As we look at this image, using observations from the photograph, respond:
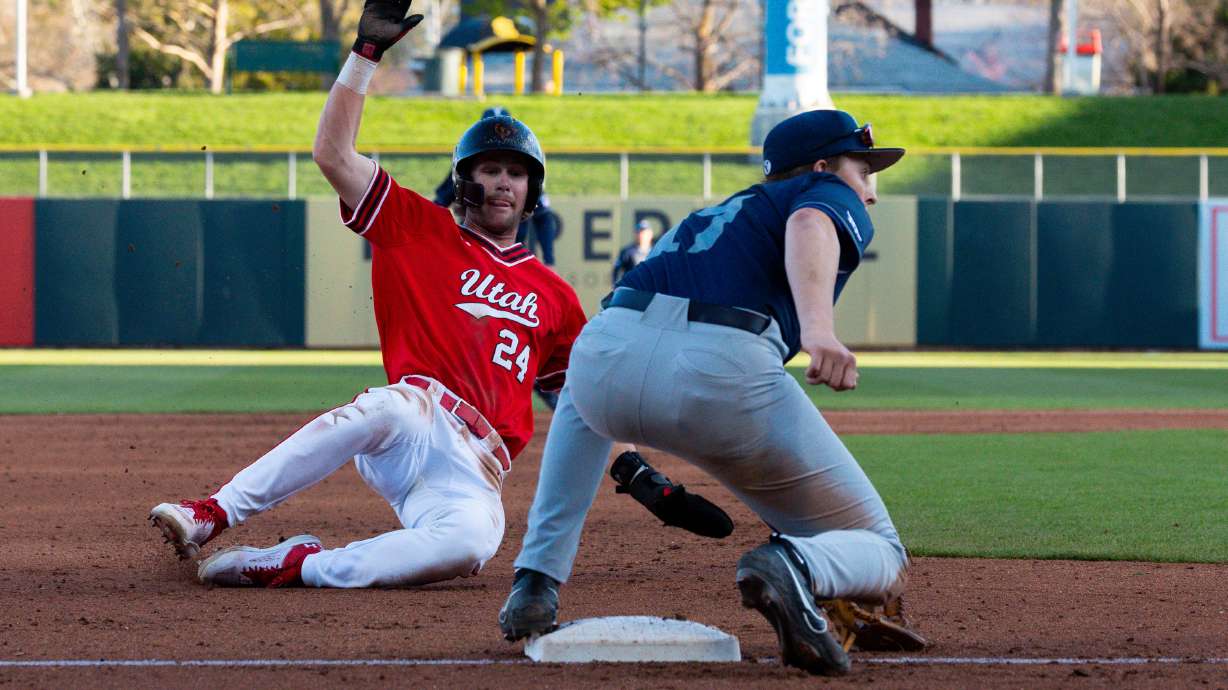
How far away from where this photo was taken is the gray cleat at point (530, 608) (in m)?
4.09

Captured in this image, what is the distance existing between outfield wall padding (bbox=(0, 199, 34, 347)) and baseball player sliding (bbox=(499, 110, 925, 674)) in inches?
744

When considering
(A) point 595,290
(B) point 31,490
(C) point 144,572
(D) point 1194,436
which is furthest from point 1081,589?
(A) point 595,290

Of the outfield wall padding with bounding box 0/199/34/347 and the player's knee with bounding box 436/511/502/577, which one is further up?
the outfield wall padding with bounding box 0/199/34/347

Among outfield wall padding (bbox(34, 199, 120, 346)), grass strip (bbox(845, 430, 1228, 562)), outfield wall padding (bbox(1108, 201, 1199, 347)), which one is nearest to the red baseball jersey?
grass strip (bbox(845, 430, 1228, 562))

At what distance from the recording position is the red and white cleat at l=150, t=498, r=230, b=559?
4.97m

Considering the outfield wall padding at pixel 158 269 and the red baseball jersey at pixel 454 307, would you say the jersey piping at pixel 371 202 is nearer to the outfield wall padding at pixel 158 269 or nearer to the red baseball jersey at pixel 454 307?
the red baseball jersey at pixel 454 307

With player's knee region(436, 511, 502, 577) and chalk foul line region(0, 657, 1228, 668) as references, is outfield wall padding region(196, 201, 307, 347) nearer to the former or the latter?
player's knee region(436, 511, 502, 577)

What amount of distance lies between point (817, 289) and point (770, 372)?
27 centimetres

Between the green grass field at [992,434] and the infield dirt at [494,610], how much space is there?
2.61 ft

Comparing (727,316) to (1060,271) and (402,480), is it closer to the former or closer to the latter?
(402,480)

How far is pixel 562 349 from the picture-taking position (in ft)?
17.9

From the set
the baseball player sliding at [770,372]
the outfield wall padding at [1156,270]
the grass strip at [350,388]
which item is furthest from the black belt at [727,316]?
the outfield wall padding at [1156,270]

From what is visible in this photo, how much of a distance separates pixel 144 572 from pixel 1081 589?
Result: 314cm

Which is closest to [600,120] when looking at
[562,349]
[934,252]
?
[934,252]
